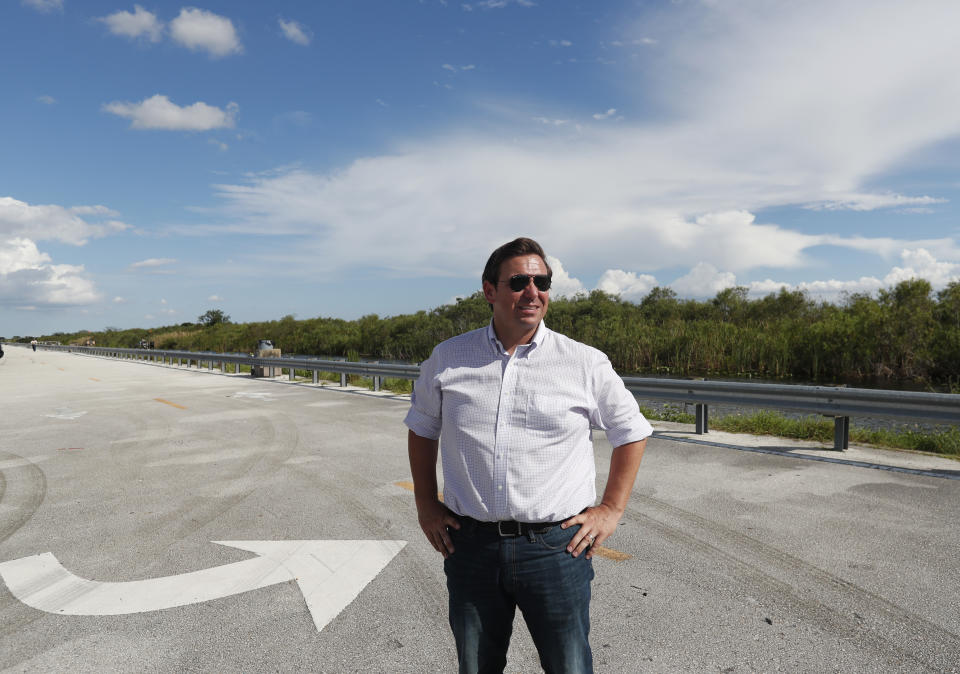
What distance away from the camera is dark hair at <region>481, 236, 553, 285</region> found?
236cm

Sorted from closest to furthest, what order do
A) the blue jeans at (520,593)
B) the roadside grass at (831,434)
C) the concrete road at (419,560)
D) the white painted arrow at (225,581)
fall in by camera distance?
1. the blue jeans at (520,593)
2. the concrete road at (419,560)
3. the white painted arrow at (225,581)
4. the roadside grass at (831,434)

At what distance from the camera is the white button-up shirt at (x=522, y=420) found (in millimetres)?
2197

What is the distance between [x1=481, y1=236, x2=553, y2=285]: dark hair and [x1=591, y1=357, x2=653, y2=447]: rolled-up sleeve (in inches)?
16.7

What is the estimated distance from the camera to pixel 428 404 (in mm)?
2410

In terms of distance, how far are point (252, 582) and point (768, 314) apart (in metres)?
39.4

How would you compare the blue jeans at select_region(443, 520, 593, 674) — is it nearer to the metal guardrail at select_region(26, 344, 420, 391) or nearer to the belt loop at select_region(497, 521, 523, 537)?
the belt loop at select_region(497, 521, 523, 537)

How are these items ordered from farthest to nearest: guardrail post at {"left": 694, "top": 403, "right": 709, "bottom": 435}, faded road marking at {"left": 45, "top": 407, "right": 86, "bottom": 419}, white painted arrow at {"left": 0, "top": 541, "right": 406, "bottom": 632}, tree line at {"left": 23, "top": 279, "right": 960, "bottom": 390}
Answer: tree line at {"left": 23, "top": 279, "right": 960, "bottom": 390}
faded road marking at {"left": 45, "top": 407, "right": 86, "bottom": 419}
guardrail post at {"left": 694, "top": 403, "right": 709, "bottom": 435}
white painted arrow at {"left": 0, "top": 541, "right": 406, "bottom": 632}

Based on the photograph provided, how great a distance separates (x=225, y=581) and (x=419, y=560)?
133cm

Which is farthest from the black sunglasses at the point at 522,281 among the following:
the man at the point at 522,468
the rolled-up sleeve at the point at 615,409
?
the rolled-up sleeve at the point at 615,409

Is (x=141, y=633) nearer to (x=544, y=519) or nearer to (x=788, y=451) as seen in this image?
(x=544, y=519)

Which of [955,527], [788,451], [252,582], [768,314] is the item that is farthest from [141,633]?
[768,314]

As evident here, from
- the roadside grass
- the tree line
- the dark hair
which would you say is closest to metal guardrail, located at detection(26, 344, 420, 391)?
the roadside grass

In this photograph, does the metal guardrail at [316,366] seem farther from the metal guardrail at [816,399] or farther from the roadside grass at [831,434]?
the roadside grass at [831,434]

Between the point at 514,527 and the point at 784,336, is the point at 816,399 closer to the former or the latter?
the point at 514,527
